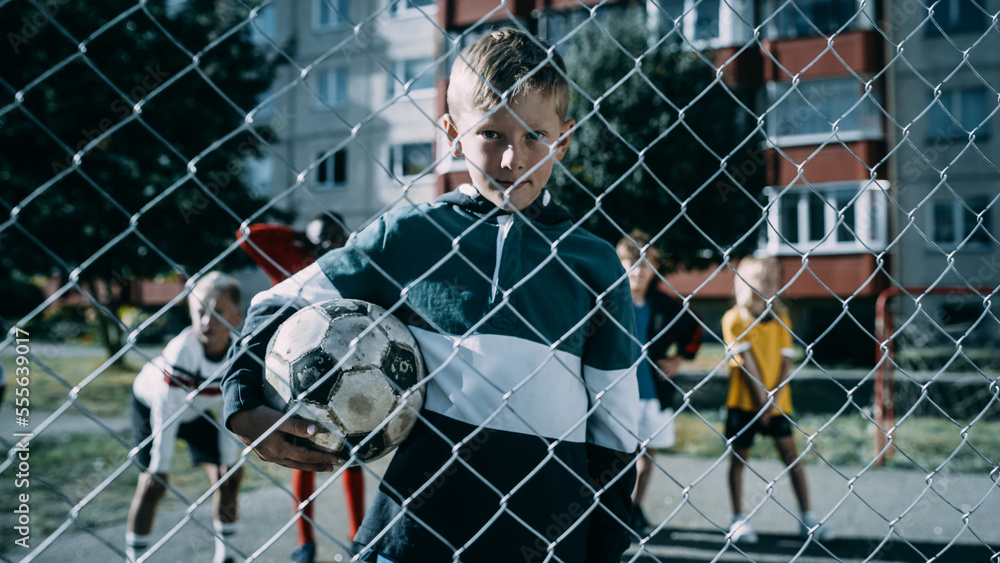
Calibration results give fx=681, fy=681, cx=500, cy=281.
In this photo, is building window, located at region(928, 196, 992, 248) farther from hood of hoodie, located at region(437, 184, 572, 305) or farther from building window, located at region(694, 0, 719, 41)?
hood of hoodie, located at region(437, 184, 572, 305)

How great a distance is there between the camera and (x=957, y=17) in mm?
16953

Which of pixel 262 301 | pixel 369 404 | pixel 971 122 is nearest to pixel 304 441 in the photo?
pixel 369 404

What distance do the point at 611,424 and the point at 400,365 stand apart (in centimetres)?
58

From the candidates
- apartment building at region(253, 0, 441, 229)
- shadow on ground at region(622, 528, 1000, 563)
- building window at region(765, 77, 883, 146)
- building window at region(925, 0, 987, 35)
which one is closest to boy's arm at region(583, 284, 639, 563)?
shadow on ground at region(622, 528, 1000, 563)

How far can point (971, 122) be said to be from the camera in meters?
16.2

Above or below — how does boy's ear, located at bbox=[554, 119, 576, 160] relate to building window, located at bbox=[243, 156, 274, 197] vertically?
above

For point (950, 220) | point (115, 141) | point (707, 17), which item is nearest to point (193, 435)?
point (115, 141)

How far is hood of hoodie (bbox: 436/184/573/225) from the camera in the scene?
1.71 metres

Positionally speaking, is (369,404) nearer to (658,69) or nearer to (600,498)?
(600,498)

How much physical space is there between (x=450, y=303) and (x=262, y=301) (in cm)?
42

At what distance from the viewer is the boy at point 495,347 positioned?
1571 mm

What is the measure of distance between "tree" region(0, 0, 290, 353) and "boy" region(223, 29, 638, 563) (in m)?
9.15

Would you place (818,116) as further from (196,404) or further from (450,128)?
(450,128)

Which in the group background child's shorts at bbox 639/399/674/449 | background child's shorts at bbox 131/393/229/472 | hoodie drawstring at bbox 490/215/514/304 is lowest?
background child's shorts at bbox 639/399/674/449
